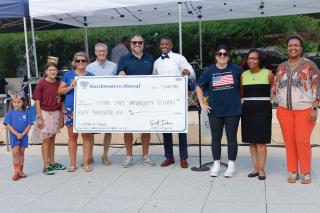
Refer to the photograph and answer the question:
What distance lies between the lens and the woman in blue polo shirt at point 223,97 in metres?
5.80

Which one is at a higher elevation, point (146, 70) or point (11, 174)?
point (146, 70)

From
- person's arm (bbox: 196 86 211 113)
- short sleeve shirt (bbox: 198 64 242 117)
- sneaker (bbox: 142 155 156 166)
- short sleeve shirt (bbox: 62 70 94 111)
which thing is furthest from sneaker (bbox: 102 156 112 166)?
short sleeve shirt (bbox: 198 64 242 117)

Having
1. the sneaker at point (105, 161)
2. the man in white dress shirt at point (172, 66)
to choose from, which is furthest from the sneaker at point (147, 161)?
the sneaker at point (105, 161)

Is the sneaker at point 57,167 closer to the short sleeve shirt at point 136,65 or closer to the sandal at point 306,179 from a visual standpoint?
the short sleeve shirt at point 136,65

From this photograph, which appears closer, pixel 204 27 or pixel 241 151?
pixel 241 151

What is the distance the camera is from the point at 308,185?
548cm

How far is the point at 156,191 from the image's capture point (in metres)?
5.51

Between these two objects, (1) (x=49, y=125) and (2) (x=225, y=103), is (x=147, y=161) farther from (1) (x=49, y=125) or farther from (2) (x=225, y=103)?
(2) (x=225, y=103)

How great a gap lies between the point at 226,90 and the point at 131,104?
145 cm

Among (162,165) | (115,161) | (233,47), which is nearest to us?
(162,165)

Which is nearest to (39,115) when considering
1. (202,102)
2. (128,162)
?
(128,162)

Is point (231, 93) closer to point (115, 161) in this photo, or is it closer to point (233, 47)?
point (115, 161)

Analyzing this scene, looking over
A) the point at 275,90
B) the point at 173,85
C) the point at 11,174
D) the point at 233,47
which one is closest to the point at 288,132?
the point at 275,90

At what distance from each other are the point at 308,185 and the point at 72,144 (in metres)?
3.28
